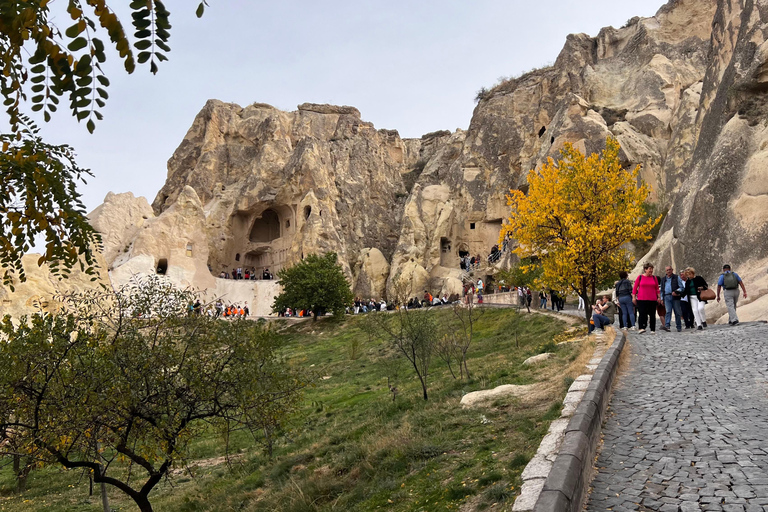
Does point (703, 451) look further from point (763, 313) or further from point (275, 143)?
point (275, 143)

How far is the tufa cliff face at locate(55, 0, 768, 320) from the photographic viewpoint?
43.8m

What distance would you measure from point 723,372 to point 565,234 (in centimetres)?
803

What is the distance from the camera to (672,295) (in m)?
14.8

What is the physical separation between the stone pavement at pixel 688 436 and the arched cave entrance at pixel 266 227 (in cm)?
5183

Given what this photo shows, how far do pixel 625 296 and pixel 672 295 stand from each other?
44.7 inches

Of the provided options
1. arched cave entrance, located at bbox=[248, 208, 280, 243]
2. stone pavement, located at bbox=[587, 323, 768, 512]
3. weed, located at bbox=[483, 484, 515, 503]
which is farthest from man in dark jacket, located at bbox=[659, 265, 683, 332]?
arched cave entrance, located at bbox=[248, 208, 280, 243]

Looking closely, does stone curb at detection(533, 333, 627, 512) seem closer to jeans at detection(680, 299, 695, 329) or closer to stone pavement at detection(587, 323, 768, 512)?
stone pavement at detection(587, 323, 768, 512)

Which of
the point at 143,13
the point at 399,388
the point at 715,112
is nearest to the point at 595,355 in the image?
the point at 399,388

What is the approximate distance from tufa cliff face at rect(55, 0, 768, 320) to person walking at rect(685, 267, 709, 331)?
67.6 ft

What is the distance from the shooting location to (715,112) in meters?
22.7

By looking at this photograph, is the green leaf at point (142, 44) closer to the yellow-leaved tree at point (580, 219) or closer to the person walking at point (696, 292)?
the yellow-leaved tree at point (580, 219)

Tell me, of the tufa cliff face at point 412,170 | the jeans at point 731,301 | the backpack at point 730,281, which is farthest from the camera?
the tufa cliff face at point 412,170

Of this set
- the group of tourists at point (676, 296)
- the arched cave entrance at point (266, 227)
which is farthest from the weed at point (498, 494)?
the arched cave entrance at point (266, 227)

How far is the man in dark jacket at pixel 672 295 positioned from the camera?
14625mm
